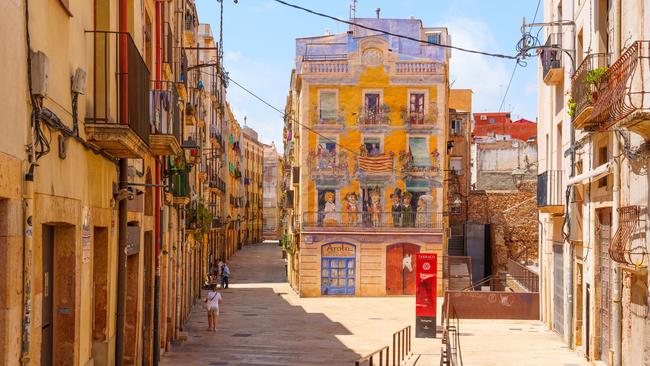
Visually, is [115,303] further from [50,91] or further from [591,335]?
[591,335]

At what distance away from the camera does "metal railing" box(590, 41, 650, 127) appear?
12391 millimetres

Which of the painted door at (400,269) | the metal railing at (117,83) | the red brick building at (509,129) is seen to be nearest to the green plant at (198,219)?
the painted door at (400,269)

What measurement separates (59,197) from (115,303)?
4.15 meters

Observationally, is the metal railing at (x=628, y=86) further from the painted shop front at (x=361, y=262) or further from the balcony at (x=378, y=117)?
the balcony at (x=378, y=117)

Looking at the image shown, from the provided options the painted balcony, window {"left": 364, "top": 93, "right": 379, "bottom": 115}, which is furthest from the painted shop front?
the painted balcony

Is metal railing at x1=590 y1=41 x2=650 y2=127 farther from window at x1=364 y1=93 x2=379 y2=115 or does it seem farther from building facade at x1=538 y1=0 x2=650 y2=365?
→ window at x1=364 y1=93 x2=379 y2=115

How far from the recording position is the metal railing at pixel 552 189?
2438cm

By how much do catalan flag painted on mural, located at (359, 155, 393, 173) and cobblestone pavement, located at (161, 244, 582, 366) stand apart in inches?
245

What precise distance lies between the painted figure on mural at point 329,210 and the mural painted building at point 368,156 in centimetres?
5

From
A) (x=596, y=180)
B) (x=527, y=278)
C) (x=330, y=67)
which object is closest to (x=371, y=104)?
(x=330, y=67)

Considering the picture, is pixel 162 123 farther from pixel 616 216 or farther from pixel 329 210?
pixel 329 210

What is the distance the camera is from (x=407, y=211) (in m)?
40.4

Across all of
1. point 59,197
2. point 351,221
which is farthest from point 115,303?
point 351,221

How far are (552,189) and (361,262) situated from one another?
16522 millimetres
